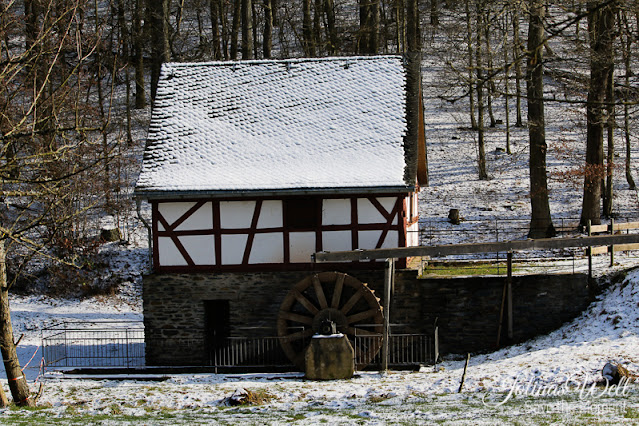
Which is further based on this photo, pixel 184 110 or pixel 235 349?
pixel 184 110

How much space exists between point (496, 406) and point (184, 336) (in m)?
8.85

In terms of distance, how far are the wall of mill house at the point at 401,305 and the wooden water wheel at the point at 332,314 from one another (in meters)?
0.53

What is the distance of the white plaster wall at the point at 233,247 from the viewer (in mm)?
18828

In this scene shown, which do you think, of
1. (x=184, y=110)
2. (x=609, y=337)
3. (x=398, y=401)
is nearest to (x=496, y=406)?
(x=398, y=401)

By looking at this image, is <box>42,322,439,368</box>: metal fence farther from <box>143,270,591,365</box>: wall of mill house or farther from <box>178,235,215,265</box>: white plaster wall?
<box>178,235,215,265</box>: white plaster wall

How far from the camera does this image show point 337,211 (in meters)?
18.7

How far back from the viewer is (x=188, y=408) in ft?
46.3

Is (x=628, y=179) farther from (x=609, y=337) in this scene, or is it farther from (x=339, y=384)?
(x=339, y=384)

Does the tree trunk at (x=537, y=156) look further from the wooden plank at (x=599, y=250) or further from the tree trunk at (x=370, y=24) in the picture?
the tree trunk at (x=370, y=24)

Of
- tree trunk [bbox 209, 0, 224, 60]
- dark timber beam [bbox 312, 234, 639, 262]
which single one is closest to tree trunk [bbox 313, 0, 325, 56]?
tree trunk [bbox 209, 0, 224, 60]

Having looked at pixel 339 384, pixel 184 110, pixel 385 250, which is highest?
pixel 184 110

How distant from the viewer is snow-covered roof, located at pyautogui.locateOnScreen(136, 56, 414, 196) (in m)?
18.5

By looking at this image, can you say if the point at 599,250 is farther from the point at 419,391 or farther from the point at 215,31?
the point at 215,31

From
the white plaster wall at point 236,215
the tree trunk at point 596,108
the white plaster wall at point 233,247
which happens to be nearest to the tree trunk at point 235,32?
the tree trunk at point 596,108
